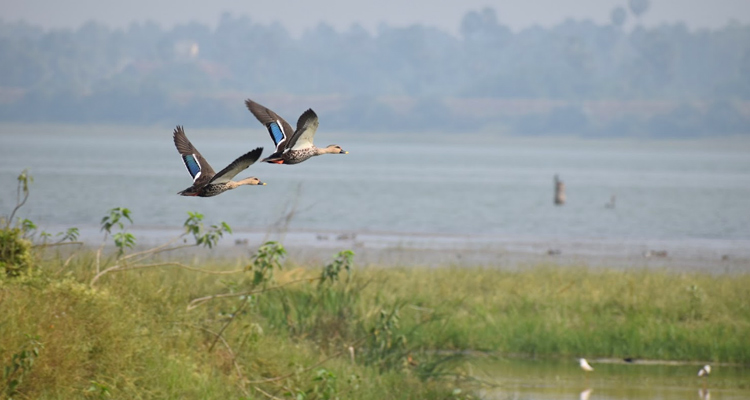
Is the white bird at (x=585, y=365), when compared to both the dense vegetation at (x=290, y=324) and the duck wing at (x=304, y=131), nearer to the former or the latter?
the dense vegetation at (x=290, y=324)

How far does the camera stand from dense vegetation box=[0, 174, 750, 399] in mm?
10938

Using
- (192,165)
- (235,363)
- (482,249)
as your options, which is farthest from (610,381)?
(482,249)

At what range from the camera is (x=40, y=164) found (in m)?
103

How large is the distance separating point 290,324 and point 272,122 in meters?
11.2

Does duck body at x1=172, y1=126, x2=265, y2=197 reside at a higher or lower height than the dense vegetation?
higher

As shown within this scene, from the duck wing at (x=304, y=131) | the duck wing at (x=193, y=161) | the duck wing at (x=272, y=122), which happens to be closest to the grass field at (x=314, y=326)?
the duck wing at (x=193, y=161)

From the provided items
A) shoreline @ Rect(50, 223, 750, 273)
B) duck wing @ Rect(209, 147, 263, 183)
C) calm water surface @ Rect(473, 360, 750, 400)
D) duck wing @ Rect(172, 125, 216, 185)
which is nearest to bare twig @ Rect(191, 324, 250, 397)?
calm water surface @ Rect(473, 360, 750, 400)

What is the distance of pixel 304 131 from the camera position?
13.4 feet

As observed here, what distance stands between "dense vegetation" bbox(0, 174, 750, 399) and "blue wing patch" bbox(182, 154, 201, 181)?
18.7 ft

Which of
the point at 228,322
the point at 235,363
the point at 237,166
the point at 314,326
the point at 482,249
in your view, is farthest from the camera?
the point at 482,249

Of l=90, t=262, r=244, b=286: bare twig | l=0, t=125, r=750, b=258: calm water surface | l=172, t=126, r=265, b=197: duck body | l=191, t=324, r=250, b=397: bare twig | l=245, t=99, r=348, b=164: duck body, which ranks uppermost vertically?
l=0, t=125, r=750, b=258: calm water surface

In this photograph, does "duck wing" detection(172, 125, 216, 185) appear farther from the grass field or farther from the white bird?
the white bird

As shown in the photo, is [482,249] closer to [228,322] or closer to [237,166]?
[228,322]

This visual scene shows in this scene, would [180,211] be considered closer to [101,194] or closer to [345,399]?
[101,194]
